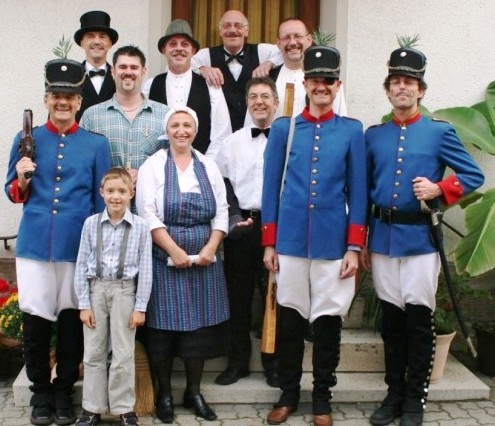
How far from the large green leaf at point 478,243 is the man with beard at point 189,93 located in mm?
1725

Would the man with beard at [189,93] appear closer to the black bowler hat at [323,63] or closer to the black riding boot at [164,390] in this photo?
the black bowler hat at [323,63]

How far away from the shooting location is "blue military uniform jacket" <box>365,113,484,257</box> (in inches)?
169

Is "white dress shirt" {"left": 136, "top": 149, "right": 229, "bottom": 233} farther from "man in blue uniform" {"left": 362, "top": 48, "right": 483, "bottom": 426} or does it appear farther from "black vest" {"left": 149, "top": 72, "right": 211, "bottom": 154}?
"man in blue uniform" {"left": 362, "top": 48, "right": 483, "bottom": 426}

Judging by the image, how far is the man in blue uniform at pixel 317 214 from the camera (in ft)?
14.1

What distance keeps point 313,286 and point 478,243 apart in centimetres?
115

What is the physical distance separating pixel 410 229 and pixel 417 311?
1.55 feet

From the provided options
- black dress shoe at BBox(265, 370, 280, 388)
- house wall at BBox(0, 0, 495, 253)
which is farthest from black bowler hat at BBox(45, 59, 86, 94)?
black dress shoe at BBox(265, 370, 280, 388)

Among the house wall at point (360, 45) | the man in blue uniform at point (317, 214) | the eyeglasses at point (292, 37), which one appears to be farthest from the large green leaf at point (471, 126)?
the man in blue uniform at point (317, 214)

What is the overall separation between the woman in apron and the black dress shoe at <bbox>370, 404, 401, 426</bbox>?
981mm

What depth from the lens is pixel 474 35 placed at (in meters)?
6.11

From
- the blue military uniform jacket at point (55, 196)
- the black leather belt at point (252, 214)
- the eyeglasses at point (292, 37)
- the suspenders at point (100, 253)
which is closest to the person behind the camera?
the suspenders at point (100, 253)

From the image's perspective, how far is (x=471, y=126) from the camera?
5.63 m

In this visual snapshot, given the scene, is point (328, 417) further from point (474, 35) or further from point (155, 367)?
point (474, 35)

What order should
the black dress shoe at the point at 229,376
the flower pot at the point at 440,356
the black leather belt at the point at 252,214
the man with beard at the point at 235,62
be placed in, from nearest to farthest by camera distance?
the black leather belt at the point at 252,214 < the black dress shoe at the point at 229,376 < the flower pot at the point at 440,356 < the man with beard at the point at 235,62
